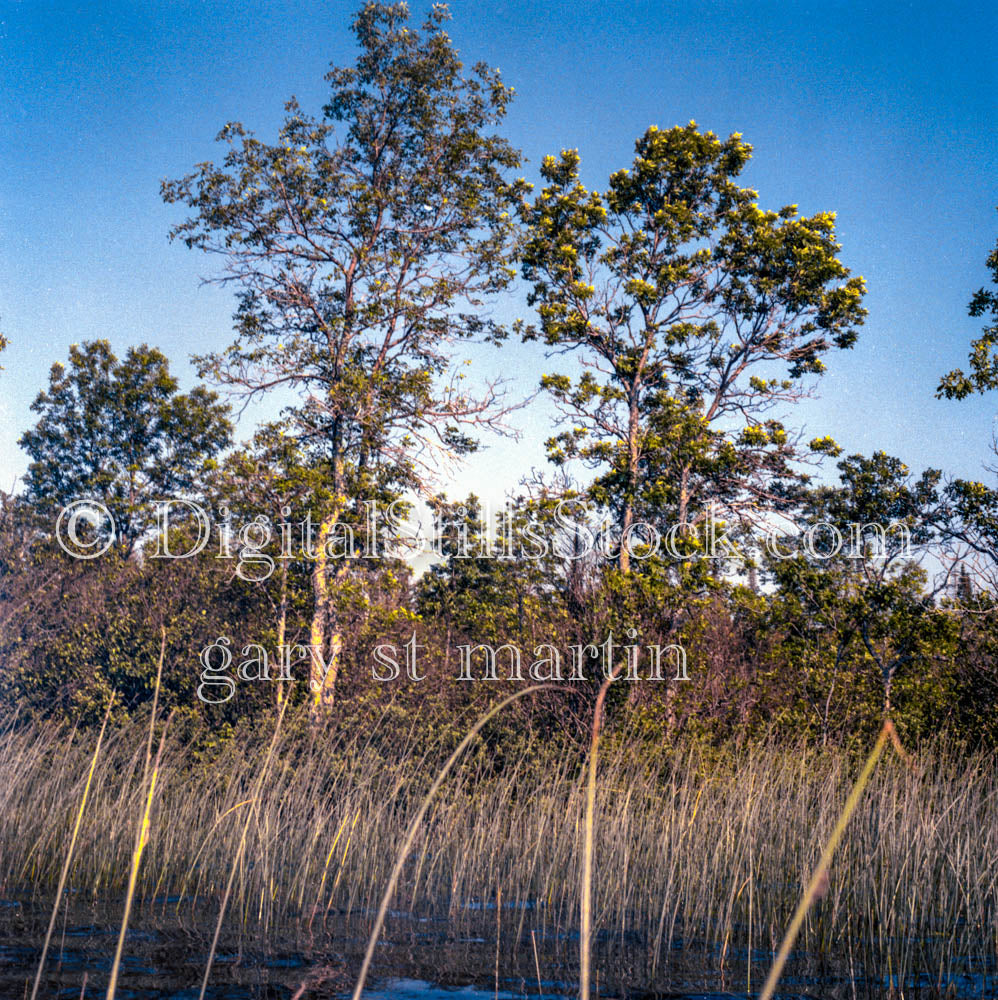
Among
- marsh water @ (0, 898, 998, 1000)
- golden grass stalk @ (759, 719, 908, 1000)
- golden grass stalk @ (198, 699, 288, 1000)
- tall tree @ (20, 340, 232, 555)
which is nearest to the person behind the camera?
golden grass stalk @ (759, 719, 908, 1000)

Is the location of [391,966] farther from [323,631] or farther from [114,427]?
[114,427]

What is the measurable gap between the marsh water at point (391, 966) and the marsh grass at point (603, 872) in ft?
0.13

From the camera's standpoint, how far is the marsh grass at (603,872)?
4906 millimetres

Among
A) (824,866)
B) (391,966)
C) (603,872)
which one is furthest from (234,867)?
(824,866)

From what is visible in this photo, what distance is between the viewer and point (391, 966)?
4789mm

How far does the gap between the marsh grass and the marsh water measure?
4 cm

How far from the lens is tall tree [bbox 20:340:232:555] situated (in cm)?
2398

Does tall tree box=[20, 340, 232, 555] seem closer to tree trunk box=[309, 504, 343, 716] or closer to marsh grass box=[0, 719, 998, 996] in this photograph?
tree trunk box=[309, 504, 343, 716]

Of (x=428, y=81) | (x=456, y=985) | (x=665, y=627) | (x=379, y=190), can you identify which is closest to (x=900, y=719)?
(x=665, y=627)

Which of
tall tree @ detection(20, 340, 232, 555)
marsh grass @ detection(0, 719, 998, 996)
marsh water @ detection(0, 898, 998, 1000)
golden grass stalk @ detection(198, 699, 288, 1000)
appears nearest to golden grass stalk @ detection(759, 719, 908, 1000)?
golden grass stalk @ detection(198, 699, 288, 1000)

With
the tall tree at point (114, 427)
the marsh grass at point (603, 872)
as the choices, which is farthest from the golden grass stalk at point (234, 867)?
the tall tree at point (114, 427)

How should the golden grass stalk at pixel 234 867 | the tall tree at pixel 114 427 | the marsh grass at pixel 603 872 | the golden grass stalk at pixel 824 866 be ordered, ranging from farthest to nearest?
the tall tree at pixel 114 427 < the marsh grass at pixel 603 872 < the golden grass stalk at pixel 234 867 < the golden grass stalk at pixel 824 866

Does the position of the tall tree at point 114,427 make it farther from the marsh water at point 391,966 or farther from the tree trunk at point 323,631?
the marsh water at point 391,966

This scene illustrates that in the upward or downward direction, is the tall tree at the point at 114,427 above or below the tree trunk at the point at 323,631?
above
